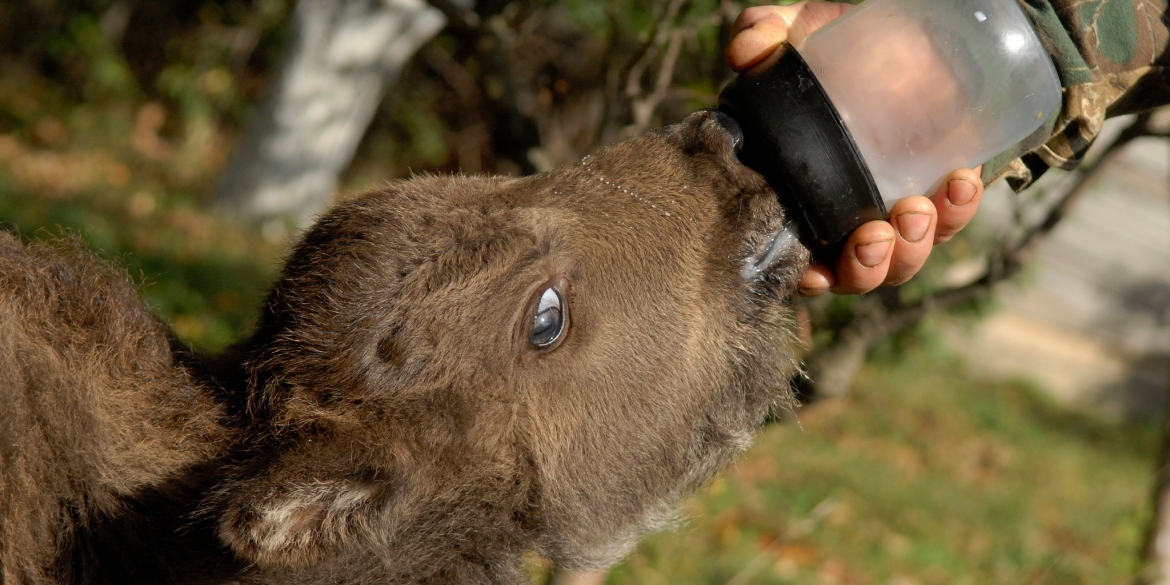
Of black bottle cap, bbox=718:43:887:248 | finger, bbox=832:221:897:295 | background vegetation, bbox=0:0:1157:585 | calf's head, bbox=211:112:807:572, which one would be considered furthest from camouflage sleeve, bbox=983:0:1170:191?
background vegetation, bbox=0:0:1157:585

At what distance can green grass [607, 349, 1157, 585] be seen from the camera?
6707 mm

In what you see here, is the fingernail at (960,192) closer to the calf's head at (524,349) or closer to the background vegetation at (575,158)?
the calf's head at (524,349)

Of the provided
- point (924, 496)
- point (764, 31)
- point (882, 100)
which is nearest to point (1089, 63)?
point (882, 100)

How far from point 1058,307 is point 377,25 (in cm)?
833

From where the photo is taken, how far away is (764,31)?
133 inches

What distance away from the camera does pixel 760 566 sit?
608 centimetres

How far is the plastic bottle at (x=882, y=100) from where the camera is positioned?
303 centimetres

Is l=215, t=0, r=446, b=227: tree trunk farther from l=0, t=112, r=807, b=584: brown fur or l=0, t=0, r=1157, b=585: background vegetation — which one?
l=0, t=112, r=807, b=584: brown fur

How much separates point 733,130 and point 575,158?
1.32 metres

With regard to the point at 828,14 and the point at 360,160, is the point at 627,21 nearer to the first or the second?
the point at 828,14

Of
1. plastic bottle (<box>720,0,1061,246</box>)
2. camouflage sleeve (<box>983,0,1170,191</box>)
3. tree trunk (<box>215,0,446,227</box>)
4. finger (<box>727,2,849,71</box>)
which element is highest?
tree trunk (<box>215,0,446,227</box>)

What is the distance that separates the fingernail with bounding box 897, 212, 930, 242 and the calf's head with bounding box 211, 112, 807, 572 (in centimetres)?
31

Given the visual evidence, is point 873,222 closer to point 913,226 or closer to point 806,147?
point 913,226

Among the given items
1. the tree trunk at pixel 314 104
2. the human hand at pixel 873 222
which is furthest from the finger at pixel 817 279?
the tree trunk at pixel 314 104
